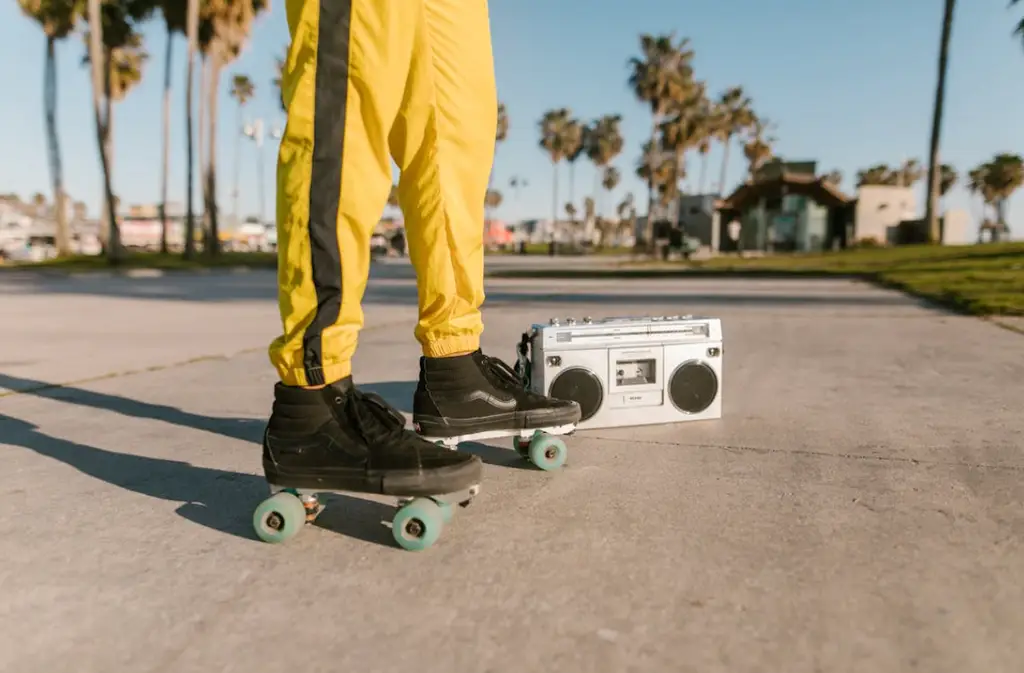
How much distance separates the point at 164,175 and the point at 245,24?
15212mm

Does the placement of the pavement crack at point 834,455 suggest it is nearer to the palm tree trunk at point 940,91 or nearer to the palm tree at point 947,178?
the palm tree trunk at point 940,91

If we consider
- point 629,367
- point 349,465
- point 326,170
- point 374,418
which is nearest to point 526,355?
point 629,367

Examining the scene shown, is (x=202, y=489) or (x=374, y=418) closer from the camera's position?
(x=374, y=418)

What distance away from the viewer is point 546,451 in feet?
6.88

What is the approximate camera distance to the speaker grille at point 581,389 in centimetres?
253

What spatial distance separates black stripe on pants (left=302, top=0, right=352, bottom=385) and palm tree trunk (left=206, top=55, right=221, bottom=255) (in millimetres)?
36253

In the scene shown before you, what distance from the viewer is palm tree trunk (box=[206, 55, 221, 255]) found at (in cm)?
3384

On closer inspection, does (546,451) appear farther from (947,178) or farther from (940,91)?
(947,178)

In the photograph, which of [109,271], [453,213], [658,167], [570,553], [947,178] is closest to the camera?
[570,553]

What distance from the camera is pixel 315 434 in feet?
5.21

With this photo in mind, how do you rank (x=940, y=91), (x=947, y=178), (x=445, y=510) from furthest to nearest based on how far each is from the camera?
(x=947, y=178) → (x=940, y=91) → (x=445, y=510)

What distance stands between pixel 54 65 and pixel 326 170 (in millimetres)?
42455

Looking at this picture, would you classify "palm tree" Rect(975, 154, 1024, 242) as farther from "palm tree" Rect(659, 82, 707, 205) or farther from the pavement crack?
the pavement crack

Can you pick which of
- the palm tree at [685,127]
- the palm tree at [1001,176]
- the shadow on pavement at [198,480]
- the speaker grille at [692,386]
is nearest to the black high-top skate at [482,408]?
the shadow on pavement at [198,480]
